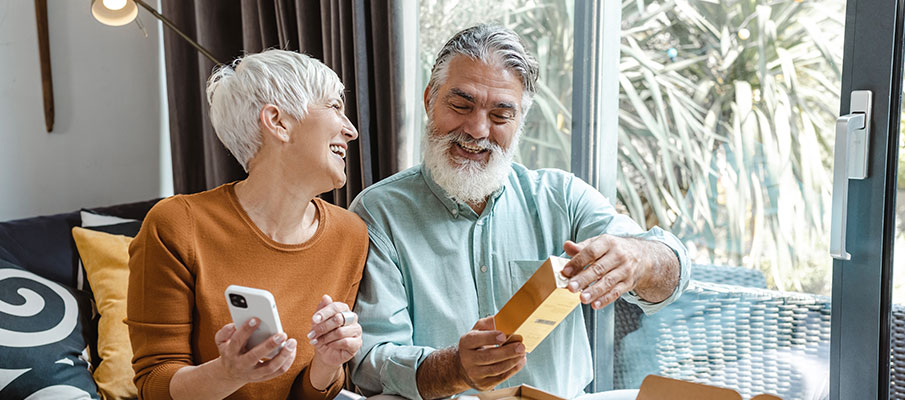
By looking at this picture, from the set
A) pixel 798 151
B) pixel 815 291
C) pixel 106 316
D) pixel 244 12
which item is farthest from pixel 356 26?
pixel 815 291

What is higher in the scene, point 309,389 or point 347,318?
point 347,318

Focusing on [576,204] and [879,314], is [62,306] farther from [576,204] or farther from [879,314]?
[879,314]

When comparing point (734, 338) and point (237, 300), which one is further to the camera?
point (734, 338)

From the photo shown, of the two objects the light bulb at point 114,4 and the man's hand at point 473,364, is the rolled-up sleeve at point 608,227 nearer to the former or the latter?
the man's hand at point 473,364

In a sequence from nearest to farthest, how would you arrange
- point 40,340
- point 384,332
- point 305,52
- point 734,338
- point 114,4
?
point 384,332 < point 40,340 < point 734,338 < point 114,4 < point 305,52

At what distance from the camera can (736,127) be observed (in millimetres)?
1801

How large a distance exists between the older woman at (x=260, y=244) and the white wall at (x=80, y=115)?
137 cm

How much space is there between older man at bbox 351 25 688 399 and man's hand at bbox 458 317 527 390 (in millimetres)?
190

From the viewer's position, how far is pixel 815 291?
1.73m

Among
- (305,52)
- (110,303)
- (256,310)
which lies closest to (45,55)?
(305,52)

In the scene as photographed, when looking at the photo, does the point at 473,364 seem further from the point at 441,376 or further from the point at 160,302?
the point at 160,302

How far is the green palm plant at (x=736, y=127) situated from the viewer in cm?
169

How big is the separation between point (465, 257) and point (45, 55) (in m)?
1.76

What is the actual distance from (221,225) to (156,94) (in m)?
1.68
